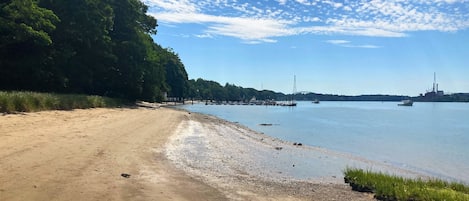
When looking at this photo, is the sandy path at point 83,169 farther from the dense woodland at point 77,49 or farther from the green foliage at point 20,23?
the dense woodland at point 77,49

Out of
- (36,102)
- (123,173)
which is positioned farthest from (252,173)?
(36,102)

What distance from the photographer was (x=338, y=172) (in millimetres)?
15352

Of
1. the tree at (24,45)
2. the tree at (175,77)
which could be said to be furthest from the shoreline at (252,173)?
the tree at (175,77)

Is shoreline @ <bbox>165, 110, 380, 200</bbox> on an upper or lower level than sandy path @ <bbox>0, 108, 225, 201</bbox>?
lower

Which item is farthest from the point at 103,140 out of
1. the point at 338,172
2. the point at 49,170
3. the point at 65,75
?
the point at 65,75

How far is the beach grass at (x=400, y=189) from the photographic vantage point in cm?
923

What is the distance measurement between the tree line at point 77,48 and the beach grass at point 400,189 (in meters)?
26.6

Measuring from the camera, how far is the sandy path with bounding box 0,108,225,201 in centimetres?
812

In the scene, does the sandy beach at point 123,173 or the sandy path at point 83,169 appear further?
the sandy beach at point 123,173

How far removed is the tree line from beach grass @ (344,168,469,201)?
87.3ft

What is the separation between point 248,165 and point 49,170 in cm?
692

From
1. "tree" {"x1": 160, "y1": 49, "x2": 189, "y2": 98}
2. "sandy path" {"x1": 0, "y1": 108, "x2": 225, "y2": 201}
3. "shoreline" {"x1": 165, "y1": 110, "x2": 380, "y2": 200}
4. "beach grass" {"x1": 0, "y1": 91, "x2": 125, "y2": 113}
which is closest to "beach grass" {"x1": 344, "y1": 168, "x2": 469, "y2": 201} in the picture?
"shoreline" {"x1": 165, "y1": 110, "x2": 380, "y2": 200}

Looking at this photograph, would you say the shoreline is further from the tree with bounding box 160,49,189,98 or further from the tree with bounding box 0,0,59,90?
the tree with bounding box 160,49,189,98

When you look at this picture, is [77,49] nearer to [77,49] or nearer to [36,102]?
[77,49]
